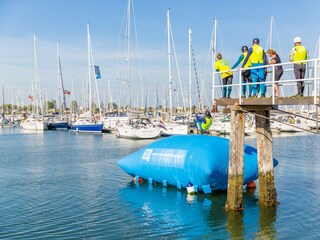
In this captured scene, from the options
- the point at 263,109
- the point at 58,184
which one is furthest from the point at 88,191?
the point at 263,109

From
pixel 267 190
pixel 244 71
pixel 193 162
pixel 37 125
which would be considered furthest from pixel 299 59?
pixel 37 125

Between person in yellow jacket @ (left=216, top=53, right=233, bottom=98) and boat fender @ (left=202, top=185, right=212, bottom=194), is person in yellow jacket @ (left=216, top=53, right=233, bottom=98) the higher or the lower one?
the higher one

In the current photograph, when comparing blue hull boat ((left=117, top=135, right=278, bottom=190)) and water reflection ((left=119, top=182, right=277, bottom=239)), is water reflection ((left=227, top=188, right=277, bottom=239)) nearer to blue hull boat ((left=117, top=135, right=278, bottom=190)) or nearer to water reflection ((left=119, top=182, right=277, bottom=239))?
water reflection ((left=119, top=182, right=277, bottom=239))

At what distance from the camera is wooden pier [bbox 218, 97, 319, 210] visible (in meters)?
15.7

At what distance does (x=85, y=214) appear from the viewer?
17.0 metres

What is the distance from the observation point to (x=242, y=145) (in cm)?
1603

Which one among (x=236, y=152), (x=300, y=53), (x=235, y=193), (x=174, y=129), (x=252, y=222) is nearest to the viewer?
(x=300, y=53)

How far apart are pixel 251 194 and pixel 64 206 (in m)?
8.75

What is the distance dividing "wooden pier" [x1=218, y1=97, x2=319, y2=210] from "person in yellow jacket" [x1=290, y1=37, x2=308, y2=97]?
86 cm

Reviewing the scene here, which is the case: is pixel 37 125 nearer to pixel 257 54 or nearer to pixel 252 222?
pixel 257 54

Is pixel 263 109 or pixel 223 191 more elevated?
pixel 263 109

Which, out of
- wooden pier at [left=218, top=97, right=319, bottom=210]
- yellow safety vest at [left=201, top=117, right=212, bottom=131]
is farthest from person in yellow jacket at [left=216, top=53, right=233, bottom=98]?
yellow safety vest at [left=201, top=117, right=212, bottom=131]

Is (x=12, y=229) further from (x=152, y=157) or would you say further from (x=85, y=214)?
(x=152, y=157)

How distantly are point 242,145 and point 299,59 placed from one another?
376 cm
